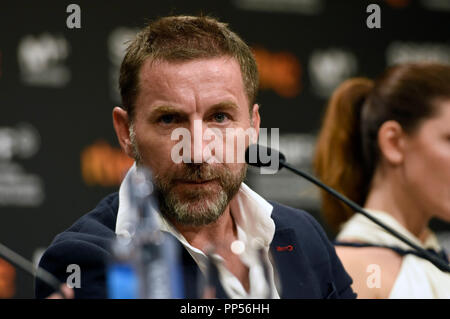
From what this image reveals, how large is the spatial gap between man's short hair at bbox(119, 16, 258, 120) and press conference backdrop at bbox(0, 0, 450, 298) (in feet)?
3.56

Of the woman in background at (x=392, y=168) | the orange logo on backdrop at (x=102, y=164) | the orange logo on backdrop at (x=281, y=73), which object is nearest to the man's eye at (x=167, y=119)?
the woman in background at (x=392, y=168)

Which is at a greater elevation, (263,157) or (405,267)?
(263,157)

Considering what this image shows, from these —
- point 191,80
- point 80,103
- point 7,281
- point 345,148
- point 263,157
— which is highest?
point 191,80

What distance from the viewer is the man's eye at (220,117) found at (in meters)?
1.48

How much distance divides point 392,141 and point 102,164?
107cm

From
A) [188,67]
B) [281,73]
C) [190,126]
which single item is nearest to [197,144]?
[190,126]

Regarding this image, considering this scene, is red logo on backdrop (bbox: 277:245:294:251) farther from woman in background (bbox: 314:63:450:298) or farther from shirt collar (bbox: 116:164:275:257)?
woman in background (bbox: 314:63:450:298)

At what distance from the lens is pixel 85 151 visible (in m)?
2.83

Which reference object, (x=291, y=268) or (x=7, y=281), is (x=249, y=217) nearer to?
(x=291, y=268)

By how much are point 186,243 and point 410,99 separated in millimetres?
1029

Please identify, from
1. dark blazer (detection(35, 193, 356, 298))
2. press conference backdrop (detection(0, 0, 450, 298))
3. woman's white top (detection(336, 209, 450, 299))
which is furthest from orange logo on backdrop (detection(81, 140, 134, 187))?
dark blazer (detection(35, 193, 356, 298))

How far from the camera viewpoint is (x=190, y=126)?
143cm

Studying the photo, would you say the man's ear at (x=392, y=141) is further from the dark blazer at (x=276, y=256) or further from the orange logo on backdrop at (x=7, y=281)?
the orange logo on backdrop at (x=7, y=281)

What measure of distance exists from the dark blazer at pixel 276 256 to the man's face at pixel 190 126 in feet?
0.33
